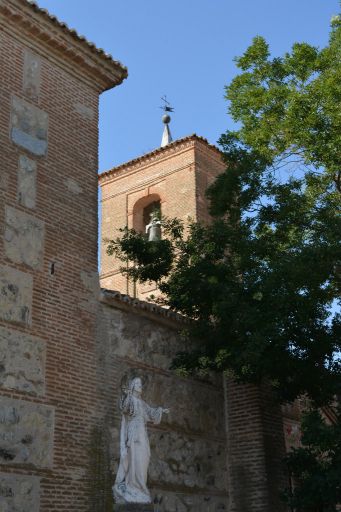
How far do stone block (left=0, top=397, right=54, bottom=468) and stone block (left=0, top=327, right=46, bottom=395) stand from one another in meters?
0.24

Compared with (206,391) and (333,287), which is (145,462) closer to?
(206,391)

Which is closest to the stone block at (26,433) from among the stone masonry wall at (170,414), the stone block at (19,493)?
the stone block at (19,493)

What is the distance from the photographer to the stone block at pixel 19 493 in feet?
32.4

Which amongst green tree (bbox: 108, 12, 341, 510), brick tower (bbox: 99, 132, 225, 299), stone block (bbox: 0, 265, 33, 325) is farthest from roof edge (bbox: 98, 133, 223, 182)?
stone block (bbox: 0, 265, 33, 325)

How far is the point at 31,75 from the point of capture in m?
12.9

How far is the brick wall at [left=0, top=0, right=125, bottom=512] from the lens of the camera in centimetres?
1048

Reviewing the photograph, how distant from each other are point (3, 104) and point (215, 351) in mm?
5408

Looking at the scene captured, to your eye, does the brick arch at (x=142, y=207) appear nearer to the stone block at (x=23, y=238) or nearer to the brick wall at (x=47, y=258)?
the brick wall at (x=47, y=258)

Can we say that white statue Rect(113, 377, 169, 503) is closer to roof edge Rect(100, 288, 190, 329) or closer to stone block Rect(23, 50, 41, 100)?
roof edge Rect(100, 288, 190, 329)

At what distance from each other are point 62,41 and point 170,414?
268 inches

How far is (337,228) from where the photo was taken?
1275 centimetres

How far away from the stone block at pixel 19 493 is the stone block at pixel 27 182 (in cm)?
415

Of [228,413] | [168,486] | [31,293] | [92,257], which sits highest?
[92,257]

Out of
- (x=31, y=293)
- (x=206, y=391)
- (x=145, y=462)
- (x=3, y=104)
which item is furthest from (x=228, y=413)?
(x=3, y=104)
